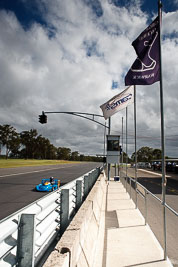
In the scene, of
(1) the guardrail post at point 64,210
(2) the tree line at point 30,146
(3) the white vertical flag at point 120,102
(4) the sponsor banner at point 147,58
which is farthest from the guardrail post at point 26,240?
(2) the tree line at point 30,146

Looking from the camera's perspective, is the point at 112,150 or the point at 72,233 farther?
the point at 112,150

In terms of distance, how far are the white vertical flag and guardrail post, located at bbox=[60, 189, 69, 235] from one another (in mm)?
9338

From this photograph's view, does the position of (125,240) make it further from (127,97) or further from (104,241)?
(127,97)

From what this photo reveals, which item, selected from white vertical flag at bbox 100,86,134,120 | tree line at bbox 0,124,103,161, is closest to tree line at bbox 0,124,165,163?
tree line at bbox 0,124,103,161

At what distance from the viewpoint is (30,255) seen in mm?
2482

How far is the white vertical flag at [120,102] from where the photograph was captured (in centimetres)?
1297

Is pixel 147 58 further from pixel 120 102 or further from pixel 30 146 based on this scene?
pixel 30 146

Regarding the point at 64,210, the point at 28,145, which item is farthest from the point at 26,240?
the point at 28,145

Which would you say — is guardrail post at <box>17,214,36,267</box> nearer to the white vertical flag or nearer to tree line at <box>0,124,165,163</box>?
the white vertical flag

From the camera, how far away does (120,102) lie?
45.2 feet

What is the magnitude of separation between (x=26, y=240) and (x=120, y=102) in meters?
12.0

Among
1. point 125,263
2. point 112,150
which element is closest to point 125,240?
point 125,263

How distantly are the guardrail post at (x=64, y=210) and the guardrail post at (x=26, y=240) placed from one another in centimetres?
220

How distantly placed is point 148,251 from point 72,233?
277cm
